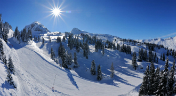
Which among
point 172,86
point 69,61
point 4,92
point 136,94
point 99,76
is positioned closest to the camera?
point 4,92

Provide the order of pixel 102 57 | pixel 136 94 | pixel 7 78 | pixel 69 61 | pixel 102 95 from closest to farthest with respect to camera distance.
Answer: pixel 7 78 → pixel 136 94 → pixel 102 95 → pixel 69 61 → pixel 102 57

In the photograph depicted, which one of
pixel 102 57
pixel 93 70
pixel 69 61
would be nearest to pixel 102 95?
pixel 93 70

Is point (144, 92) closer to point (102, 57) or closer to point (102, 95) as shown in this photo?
point (102, 95)

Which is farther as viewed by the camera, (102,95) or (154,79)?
(102,95)

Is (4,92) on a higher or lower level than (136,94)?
higher

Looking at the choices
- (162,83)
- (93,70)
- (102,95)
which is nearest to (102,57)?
(93,70)

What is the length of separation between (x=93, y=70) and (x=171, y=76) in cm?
4237

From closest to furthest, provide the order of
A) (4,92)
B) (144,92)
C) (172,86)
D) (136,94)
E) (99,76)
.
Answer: (4,92)
(172,86)
(144,92)
(136,94)
(99,76)

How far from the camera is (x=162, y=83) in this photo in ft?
71.5

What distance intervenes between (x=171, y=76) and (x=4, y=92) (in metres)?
37.9

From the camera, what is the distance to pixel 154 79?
26359mm

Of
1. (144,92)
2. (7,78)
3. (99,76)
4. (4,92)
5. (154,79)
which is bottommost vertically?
(99,76)

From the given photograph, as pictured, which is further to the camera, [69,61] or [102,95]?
[69,61]

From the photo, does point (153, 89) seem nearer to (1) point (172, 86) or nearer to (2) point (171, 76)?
(1) point (172, 86)
